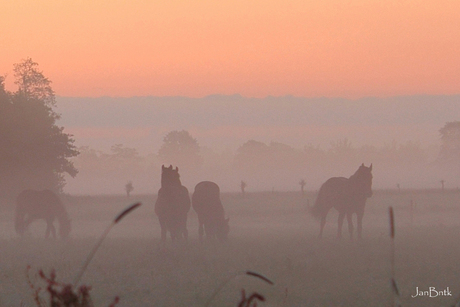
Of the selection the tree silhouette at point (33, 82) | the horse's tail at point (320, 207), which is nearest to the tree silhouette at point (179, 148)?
the tree silhouette at point (33, 82)

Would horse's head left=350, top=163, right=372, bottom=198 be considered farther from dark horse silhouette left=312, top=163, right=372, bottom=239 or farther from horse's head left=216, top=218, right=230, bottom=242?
horse's head left=216, top=218, right=230, bottom=242

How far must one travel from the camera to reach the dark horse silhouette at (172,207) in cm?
2055

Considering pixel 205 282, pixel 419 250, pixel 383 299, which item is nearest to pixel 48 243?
pixel 205 282

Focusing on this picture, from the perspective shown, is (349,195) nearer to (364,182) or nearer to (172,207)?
(364,182)

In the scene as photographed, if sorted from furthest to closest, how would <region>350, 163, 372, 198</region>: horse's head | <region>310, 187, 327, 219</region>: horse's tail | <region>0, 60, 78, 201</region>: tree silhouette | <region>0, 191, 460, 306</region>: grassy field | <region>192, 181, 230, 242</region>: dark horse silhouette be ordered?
<region>0, 60, 78, 201</region>: tree silhouette → <region>310, 187, 327, 219</region>: horse's tail → <region>192, 181, 230, 242</region>: dark horse silhouette → <region>350, 163, 372, 198</region>: horse's head → <region>0, 191, 460, 306</region>: grassy field

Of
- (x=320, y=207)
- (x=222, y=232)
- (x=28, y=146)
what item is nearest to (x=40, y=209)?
(x=222, y=232)

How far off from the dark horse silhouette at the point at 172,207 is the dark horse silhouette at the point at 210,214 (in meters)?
0.82

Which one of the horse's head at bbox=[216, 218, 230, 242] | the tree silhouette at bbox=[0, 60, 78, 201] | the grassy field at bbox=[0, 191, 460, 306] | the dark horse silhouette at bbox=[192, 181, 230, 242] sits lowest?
the grassy field at bbox=[0, 191, 460, 306]

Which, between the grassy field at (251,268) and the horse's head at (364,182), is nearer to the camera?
the grassy field at (251,268)

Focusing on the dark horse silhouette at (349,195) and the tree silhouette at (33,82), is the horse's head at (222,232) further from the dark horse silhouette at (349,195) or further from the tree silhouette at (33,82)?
the tree silhouette at (33,82)

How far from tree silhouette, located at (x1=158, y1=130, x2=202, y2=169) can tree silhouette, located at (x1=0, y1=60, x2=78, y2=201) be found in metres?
80.1

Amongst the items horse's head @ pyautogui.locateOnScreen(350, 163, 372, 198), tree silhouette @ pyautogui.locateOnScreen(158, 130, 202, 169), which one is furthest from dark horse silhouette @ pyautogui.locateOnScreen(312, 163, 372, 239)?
tree silhouette @ pyautogui.locateOnScreen(158, 130, 202, 169)

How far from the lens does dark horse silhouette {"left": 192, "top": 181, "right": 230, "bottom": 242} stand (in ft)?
69.9

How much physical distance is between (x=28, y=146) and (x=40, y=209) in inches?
665
